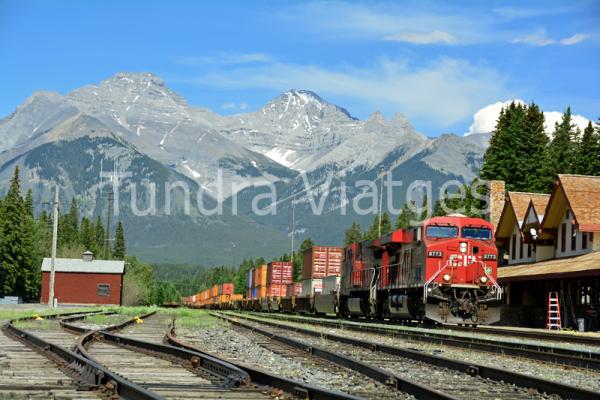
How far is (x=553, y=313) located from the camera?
1590 inches

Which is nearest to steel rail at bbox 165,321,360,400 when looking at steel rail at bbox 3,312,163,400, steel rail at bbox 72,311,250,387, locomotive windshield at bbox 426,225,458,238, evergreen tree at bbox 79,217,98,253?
steel rail at bbox 72,311,250,387

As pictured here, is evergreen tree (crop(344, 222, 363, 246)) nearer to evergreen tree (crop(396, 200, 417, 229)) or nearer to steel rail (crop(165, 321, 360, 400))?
evergreen tree (crop(396, 200, 417, 229))

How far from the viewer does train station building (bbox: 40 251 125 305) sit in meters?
91.6

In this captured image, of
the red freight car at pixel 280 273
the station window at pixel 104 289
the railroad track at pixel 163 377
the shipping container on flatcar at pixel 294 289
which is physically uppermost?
the red freight car at pixel 280 273

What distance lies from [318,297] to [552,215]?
14.0 meters

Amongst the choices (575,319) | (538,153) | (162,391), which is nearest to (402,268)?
(575,319)

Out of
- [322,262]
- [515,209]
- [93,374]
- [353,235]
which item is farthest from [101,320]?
[353,235]

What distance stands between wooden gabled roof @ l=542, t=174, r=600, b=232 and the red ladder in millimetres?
3798

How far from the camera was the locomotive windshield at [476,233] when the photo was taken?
1325 inches

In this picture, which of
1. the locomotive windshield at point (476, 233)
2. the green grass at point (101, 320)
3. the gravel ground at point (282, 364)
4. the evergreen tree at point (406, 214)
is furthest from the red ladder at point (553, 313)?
the evergreen tree at point (406, 214)

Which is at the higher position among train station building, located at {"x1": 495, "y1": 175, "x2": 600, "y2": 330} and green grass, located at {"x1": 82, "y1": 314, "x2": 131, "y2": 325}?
train station building, located at {"x1": 495, "y1": 175, "x2": 600, "y2": 330}

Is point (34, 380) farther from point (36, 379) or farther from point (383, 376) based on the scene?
point (383, 376)

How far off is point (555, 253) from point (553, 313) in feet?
22.9

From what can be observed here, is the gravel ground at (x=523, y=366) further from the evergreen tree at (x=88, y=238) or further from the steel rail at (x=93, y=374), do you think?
the evergreen tree at (x=88, y=238)
